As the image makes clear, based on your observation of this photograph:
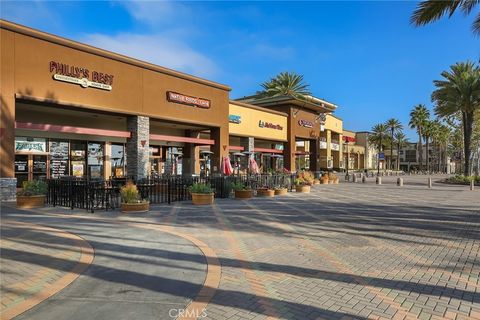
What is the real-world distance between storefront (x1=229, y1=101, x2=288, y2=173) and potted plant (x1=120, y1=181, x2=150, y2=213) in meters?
16.6

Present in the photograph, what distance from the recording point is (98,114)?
22.3 m

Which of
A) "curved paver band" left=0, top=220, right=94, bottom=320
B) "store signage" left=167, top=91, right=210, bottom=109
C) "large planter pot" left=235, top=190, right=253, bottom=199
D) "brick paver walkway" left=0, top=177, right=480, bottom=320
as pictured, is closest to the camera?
"curved paver band" left=0, top=220, right=94, bottom=320

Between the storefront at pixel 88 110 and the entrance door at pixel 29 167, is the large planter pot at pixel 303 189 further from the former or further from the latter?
the entrance door at pixel 29 167

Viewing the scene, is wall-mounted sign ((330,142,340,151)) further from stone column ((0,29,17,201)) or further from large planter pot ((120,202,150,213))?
large planter pot ((120,202,150,213))

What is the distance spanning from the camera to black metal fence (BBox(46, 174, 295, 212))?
13.6 metres

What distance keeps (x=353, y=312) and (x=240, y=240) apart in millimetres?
4199

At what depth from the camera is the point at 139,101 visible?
22891 millimetres

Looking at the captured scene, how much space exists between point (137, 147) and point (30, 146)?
223 inches

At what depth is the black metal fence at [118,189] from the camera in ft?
44.7

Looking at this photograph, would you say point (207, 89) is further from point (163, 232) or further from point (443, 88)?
point (443, 88)

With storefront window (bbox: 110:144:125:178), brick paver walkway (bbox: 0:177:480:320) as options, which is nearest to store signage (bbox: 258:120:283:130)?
storefront window (bbox: 110:144:125:178)

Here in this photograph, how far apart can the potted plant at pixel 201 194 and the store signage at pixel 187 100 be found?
10744mm

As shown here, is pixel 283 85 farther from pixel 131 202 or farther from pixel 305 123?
pixel 131 202

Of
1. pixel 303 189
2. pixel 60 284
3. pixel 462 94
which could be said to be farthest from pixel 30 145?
pixel 462 94
